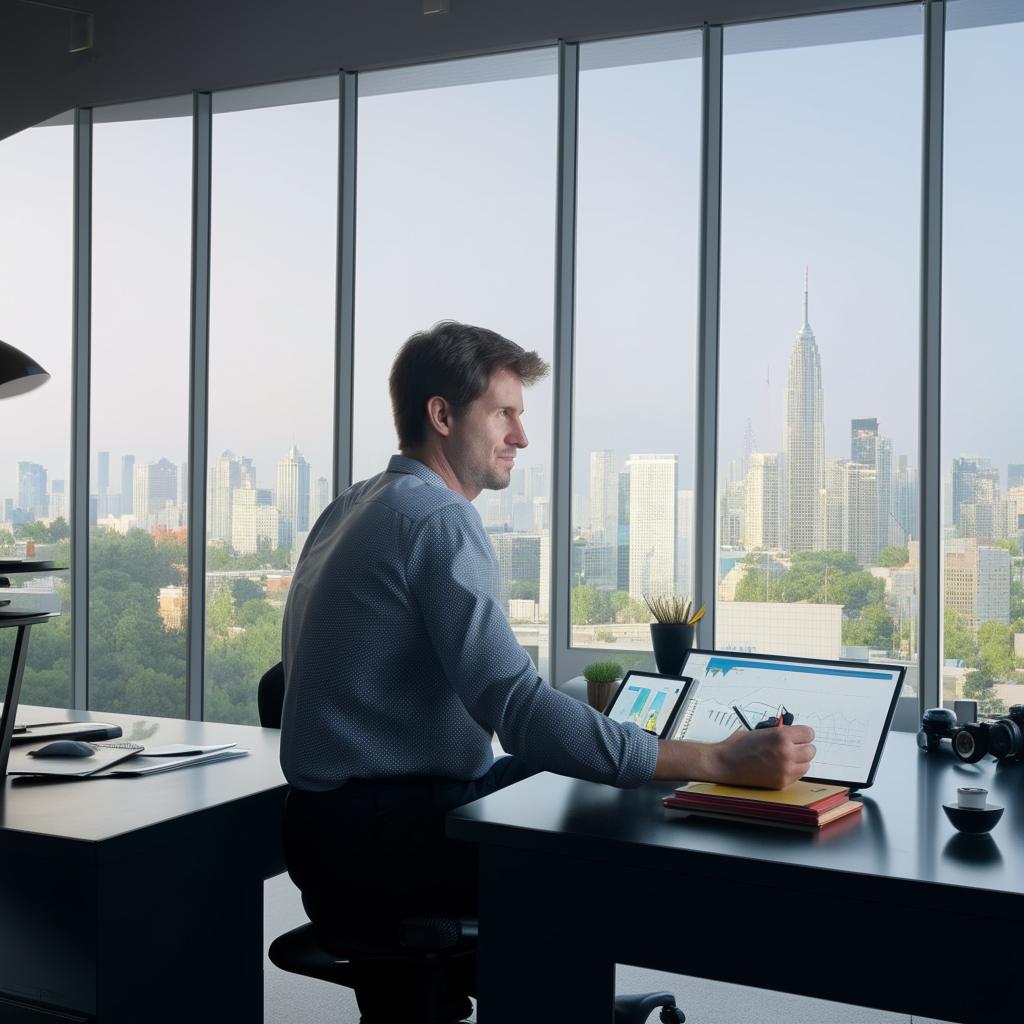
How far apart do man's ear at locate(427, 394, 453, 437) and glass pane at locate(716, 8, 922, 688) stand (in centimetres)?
240

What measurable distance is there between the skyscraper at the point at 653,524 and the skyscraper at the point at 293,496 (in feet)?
4.64

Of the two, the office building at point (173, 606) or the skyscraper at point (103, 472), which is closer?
the office building at point (173, 606)

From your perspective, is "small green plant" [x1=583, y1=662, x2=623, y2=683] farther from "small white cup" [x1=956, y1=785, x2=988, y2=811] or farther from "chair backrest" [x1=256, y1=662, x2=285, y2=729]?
"small white cup" [x1=956, y1=785, x2=988, y2=811]

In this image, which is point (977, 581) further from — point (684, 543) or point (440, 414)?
point (440, 414)

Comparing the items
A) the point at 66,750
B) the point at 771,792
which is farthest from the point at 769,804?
the point at 66,750

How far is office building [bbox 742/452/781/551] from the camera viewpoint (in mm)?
4246

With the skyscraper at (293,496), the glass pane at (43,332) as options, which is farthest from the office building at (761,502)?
the glass pane at (43,332)

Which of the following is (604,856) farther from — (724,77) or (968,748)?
(724,77)

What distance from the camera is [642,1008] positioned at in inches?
90.3

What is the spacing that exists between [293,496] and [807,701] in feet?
11.1

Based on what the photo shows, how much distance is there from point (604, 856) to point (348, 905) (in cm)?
54

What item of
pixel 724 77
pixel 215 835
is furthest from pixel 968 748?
pixel 724 77

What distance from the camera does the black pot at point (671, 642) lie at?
8.18ft

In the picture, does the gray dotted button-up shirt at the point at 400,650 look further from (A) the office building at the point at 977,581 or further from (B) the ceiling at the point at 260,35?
(B) the ceiling at the point at 260,35
